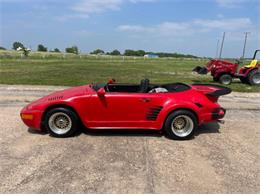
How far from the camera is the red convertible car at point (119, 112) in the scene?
5.28 metres

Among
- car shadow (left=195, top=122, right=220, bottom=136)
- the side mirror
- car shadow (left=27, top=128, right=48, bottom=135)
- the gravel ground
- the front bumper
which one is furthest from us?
car shadow (left=195, top=122, right=220, bottom=136)

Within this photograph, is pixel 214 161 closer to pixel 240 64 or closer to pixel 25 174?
pixel 25 174

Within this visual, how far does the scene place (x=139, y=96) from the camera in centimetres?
530

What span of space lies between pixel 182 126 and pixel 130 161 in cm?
150

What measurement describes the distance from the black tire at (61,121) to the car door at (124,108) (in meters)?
0.31

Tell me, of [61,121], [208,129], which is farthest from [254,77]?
[61,121]

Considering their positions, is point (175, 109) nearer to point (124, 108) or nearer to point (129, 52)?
point (124, 108)

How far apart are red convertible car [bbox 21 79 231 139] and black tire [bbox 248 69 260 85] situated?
31.7 feet

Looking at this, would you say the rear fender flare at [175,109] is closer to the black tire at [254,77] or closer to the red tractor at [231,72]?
the red tractor at [231,72]

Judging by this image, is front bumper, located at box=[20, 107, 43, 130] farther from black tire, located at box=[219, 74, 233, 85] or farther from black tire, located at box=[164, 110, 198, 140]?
black tire, located at box=[219, 74, 233, 85]

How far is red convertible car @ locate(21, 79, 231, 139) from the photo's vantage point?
528cm

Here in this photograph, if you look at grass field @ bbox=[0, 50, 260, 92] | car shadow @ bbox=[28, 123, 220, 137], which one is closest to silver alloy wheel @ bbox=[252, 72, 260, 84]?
grass field @ bbox=[0, 50, 260, 92]

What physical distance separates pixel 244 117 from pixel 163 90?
2.78 metres

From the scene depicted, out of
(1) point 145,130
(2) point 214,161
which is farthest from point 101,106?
(2) point 214,161
